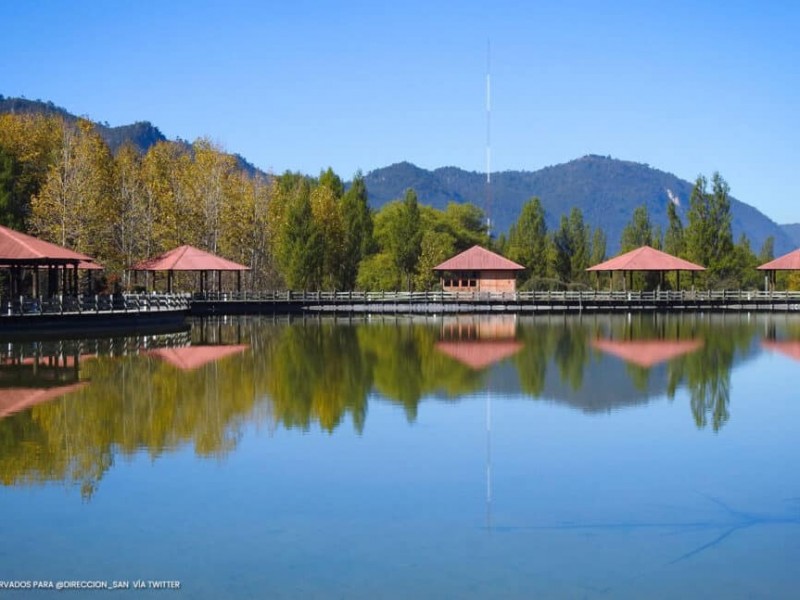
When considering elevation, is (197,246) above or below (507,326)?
above

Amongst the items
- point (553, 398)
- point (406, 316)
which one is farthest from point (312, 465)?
point (406, 316)

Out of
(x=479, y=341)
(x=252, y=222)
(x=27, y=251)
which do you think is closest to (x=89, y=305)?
(x=27, y=251)

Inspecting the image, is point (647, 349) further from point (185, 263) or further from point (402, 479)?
point (185, 263)

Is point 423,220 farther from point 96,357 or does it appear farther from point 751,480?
point 751,480

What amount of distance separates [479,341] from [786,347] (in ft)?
32.0

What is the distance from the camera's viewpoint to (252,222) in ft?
200

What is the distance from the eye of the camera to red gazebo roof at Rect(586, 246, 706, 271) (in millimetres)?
58719

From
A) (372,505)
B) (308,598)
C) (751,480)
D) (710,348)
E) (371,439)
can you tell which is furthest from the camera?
(710,348)

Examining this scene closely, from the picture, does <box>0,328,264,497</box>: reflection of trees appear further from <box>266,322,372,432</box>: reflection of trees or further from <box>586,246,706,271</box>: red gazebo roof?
<box>586,246,706,271</box>: red gazebo roof

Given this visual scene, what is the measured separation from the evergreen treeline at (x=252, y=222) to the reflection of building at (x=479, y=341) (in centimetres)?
1418

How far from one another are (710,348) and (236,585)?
2539 centimetres

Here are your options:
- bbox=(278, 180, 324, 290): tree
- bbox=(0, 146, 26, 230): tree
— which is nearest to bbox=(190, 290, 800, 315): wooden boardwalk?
bbox=(278, 180, 324, 290): tree

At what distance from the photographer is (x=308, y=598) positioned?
845 centimetres

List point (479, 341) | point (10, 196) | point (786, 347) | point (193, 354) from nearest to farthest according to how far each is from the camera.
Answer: point (193, 354)
point (786, 347)
point (479, 341)
point (10, 196)
